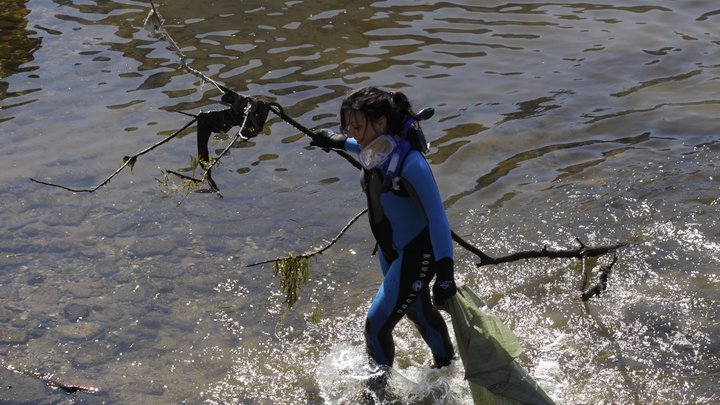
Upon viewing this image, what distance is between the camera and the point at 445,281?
5.39 metres

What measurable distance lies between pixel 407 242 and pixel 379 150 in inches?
23.1

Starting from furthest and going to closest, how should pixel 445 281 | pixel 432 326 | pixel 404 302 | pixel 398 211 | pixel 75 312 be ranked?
pixel 75 312
pixel 432 326
pixel 404 302
pixel 398 211
pixel 445 281

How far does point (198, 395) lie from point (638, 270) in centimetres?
348

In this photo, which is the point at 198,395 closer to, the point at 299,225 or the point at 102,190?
the point at 299,225

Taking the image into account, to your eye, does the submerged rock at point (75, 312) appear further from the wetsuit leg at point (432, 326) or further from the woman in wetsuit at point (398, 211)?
the wetsuit leg at point (432, 326)

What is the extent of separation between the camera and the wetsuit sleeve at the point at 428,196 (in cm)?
529

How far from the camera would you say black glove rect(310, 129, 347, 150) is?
19.5ft

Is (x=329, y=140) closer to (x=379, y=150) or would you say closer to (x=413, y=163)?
(x=379, y=150)

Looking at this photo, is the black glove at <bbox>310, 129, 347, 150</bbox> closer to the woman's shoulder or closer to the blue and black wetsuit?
the blue and black wetsuit

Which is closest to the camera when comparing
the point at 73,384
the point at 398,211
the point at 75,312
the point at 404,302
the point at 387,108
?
the point at 387,108

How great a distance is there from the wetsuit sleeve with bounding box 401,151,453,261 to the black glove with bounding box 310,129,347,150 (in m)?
0.73

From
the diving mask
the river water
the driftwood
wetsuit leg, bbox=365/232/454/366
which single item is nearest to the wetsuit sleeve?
the diving mask

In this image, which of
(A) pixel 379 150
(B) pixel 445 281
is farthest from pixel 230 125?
(B) pixel 445 281

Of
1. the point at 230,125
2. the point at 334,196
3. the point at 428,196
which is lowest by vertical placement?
the point at 334,196
